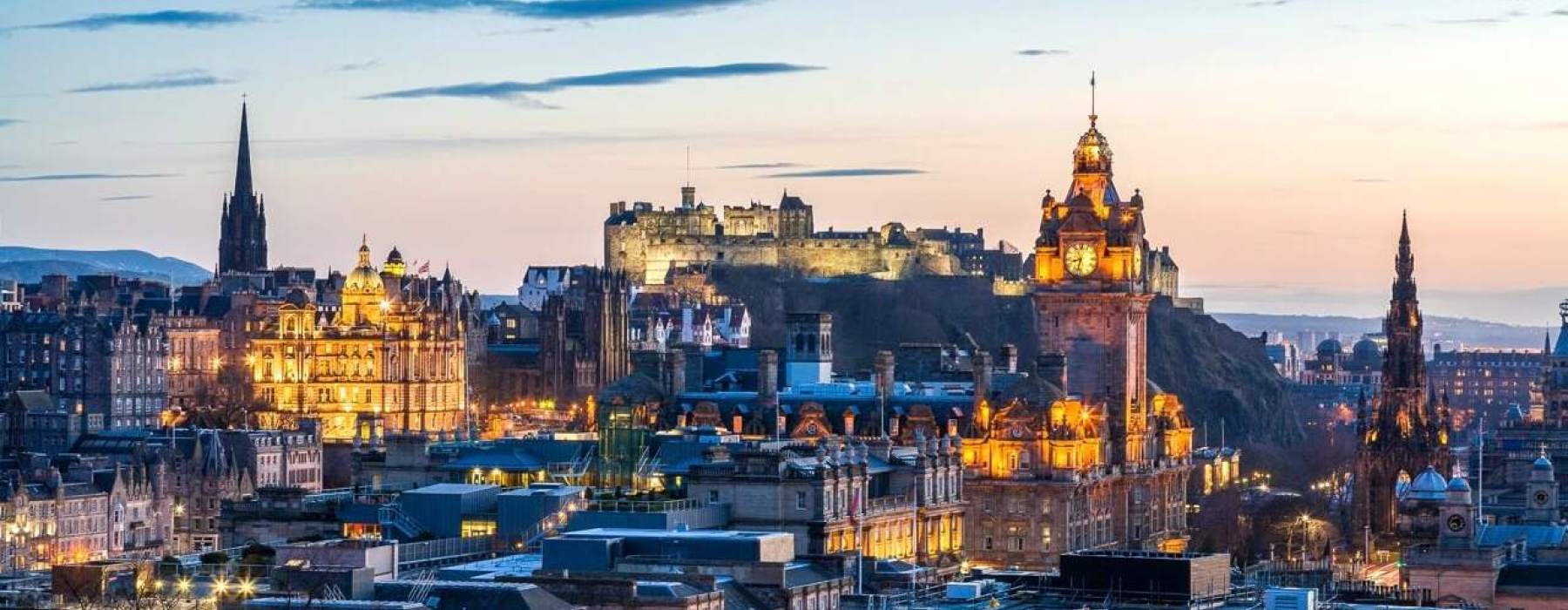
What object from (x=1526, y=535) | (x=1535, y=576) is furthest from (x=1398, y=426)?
(x=1535, y=576)

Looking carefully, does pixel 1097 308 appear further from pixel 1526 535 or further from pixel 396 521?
pixel 396 521

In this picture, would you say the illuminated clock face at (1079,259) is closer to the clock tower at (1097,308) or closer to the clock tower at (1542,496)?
the clock tower at (1097,308)

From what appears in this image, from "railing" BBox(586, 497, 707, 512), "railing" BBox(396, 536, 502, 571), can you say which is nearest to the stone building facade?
"railing" BBox(586, 497, 707, 512)

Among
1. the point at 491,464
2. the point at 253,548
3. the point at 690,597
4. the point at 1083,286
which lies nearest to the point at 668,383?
the point at 1083,286

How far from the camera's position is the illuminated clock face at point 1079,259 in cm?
18925

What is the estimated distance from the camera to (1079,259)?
622 ft

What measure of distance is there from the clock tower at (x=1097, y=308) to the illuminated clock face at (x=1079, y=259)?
0.04m

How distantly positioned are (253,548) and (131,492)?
75.3 meters

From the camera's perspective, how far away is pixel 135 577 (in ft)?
319

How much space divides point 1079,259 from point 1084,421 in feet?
39.0

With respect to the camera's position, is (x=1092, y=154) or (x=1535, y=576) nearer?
(x=1535, y=576)

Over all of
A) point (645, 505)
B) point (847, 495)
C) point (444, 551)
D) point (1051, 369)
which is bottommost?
point (444, 551)

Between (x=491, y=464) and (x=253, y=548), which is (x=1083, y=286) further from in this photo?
(x=253, y=548)

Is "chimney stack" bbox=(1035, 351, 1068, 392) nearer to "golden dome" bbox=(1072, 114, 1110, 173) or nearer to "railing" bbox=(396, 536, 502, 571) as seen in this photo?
"golden dome" bbox=(1072, 114, 1110, 173)
